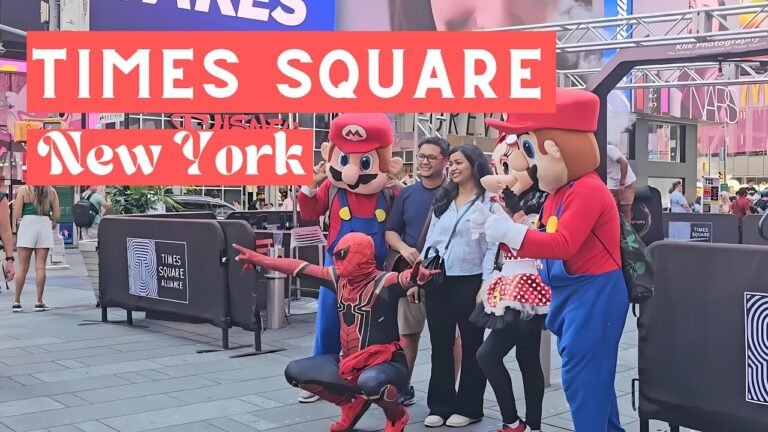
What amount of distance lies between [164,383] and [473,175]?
300cm

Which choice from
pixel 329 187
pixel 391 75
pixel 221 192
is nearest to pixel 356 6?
pixel 391 75

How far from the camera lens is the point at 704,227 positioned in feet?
47.9

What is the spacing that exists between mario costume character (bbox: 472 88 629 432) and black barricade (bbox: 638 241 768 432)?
300mm

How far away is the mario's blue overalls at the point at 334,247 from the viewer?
17.9ft

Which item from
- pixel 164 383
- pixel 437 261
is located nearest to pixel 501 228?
pixel 437 261

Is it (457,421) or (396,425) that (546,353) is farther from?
(396,425)

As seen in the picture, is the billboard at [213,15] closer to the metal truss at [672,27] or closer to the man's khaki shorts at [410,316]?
the metal truss at [672,27]

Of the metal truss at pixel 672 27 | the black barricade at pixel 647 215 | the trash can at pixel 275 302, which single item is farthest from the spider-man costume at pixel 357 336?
the metal truss at pixel 672 27

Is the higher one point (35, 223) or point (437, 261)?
point (35, 223)

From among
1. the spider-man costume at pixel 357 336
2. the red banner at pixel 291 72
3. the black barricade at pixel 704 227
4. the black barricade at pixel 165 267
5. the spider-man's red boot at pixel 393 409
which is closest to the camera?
the spider-man's red boot at pixel 393 409

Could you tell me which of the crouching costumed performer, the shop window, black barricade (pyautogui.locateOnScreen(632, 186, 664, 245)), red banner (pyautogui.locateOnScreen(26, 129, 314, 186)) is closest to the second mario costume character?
the crouching costumed performer

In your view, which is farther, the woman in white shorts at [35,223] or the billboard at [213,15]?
the billboard at [213,15]

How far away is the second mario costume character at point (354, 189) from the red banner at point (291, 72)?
11.7 ft

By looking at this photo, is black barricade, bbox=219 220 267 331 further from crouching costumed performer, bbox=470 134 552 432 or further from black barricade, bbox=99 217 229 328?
crouching costumed performer, bbox=470 134 552 432
